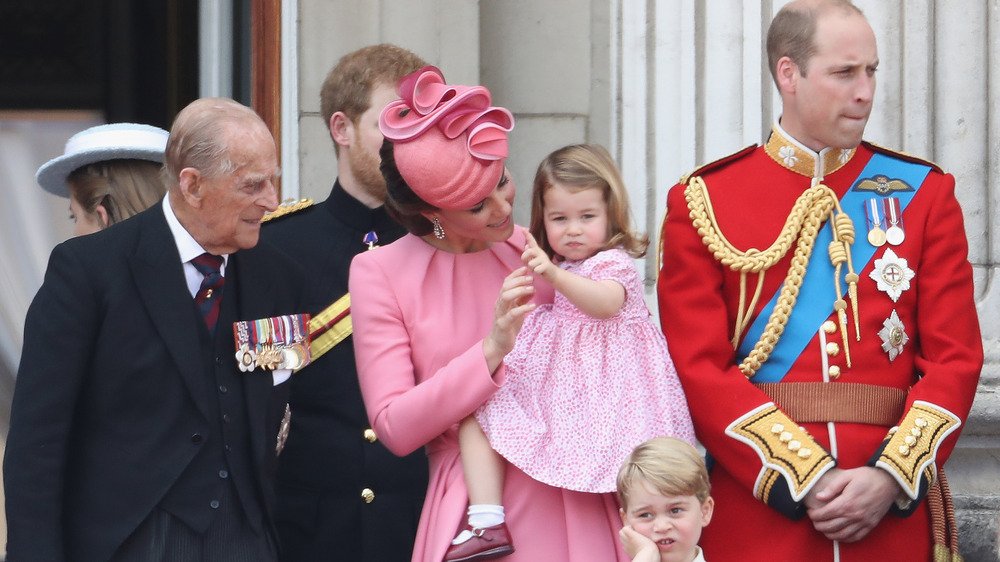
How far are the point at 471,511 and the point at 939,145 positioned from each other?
2.43 m

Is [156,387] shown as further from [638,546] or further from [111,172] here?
[638,546]

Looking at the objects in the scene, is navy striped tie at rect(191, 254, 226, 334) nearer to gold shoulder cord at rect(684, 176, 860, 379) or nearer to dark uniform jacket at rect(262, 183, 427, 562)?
dark uniform jacket at rect(262, 183, 427, 562)

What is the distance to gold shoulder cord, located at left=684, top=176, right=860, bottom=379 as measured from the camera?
3301 mm

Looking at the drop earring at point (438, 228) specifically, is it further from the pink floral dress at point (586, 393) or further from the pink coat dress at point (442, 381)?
the pink floral dress at point (586, 393)

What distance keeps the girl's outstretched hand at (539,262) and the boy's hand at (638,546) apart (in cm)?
52

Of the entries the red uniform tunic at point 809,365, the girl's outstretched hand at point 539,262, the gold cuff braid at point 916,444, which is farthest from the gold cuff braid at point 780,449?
the girl's outstretched hand at point 539,262

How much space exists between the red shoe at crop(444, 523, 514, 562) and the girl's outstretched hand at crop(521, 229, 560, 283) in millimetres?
501

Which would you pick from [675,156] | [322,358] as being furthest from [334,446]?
[675,156]

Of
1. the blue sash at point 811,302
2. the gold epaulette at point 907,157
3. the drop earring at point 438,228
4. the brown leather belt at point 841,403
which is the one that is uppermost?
the gold epaulette at point 907,157

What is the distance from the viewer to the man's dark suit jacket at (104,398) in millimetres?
2889

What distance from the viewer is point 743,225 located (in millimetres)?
3379

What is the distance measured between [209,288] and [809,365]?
50.5 inches

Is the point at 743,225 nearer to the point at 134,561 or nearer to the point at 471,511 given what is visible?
the point at 471,511

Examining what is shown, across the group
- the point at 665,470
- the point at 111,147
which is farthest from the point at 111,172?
the point at 665,470
